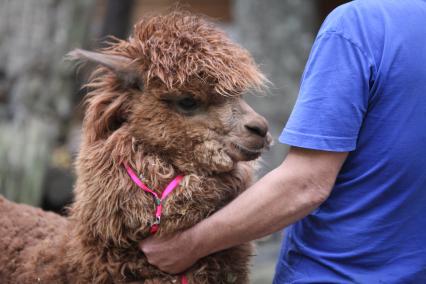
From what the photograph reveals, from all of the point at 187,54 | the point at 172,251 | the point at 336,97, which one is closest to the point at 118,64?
the point at 187,54

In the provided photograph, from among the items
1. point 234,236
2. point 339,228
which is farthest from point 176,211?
point 339,228

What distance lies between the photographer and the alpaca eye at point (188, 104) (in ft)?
7.97

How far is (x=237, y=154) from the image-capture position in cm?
242

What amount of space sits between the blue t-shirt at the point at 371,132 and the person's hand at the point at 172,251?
0.45m

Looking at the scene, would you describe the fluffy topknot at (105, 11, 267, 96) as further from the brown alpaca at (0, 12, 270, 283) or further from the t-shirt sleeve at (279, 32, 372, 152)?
the t-shirt sleeve at (279, 32, 372, 152)

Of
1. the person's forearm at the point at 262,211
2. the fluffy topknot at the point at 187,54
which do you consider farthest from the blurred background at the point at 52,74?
the person's forearm at the point at 262,211

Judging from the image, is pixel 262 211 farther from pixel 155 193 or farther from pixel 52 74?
pixel 52 74

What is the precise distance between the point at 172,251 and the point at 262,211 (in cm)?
39

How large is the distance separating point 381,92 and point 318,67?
0.74ft

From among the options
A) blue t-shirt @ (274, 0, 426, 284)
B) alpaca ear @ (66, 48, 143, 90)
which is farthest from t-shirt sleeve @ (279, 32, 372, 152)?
alpaca ear @ (66, 48, 143, 90)

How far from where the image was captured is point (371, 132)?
216 cm

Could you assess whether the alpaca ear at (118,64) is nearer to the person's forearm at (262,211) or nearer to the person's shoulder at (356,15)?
the person's forearm at (262,211)

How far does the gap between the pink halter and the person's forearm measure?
0.49ft

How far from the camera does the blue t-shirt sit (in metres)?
2.09
